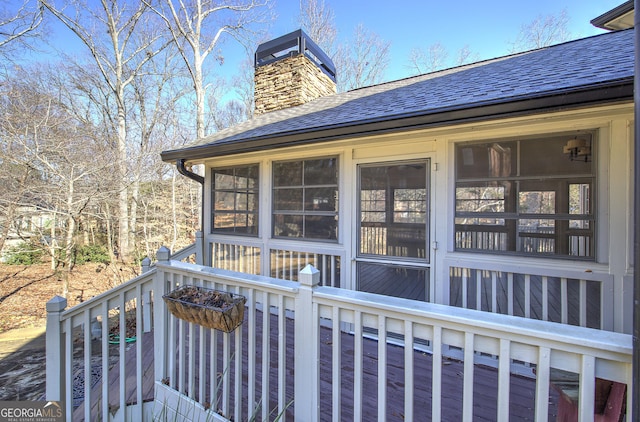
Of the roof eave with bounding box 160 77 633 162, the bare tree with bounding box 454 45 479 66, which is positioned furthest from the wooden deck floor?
the bare tree with bounding box 454 45 479 66

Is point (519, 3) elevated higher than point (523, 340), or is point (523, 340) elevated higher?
point (519, 3)

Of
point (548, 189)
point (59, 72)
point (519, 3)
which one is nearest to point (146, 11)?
point (59, 72)

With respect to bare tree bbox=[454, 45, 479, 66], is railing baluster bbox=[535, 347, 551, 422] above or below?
below

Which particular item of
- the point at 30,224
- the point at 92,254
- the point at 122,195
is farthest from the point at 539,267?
the point at 92,254

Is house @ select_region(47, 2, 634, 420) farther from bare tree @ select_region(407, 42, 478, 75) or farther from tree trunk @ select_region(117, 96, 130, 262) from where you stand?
bare tree @ select_region(407, 42, 478, 75)

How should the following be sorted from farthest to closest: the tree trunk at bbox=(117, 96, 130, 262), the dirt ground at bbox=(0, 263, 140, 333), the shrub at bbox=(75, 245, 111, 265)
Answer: the shrub at bbox=(75, 245, 111, 265), the tree trunk at bbox=(117, 96, 130, 262), the dirt ground at bbox=(0, 263, 140, 333)

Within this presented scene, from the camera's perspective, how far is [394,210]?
3.12 metres

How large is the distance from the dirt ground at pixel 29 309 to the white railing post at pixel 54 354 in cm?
286

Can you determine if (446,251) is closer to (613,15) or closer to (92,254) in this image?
(613,15)

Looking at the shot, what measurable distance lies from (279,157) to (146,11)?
12.1 m

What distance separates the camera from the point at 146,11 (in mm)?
11305

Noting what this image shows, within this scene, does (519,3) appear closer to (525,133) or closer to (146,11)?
(525,133)

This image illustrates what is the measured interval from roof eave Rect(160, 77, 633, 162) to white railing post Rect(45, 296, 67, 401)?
7.73ft

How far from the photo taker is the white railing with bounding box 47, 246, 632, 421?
108cm
